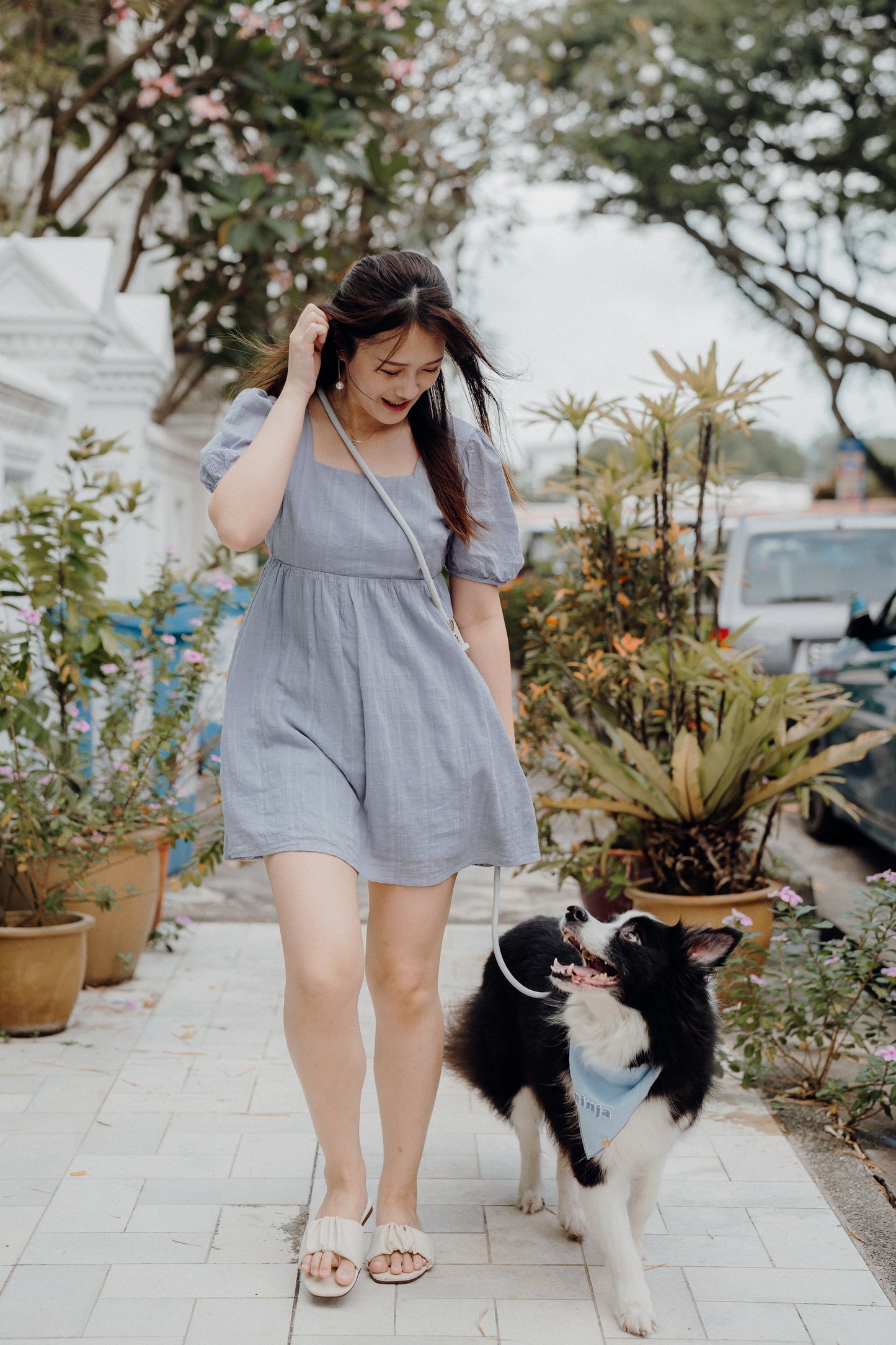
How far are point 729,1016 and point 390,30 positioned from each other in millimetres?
7026

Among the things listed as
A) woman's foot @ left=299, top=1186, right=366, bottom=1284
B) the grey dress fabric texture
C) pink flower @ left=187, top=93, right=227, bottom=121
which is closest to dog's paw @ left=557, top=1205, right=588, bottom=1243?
woman's foot @ left=299, top=1186, right=366, bottom=1284

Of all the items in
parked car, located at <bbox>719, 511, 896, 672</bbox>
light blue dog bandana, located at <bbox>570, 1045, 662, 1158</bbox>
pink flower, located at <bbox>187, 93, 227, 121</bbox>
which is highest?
pink flower, located at <bbox>187, 93, 227, 121</bbox>

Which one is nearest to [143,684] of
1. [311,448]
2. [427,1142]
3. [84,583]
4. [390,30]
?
[84,583]

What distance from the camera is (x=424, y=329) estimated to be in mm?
2514

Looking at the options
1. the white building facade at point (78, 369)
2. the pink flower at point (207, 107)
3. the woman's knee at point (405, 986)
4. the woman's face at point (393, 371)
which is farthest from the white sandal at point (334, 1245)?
the pink flower at point (207, 107)

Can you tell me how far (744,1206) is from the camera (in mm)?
3092

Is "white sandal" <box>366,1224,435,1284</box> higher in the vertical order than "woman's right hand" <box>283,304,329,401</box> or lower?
lower

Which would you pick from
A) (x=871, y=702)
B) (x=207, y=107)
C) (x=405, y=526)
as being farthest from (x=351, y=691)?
(x=207, y=107)

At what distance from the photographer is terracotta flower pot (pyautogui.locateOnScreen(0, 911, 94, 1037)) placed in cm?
400

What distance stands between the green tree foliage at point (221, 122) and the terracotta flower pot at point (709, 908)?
5.34m

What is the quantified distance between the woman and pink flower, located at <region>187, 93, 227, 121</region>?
6.41 m

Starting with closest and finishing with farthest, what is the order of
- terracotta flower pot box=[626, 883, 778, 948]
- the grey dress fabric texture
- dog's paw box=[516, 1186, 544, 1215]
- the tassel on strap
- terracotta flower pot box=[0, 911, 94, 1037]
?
the grey dress fabric texture, the tassel on strap, dog's paw box=[516, 1186, 544, 1215], terracotta flower pot box=[0, 911, 94, 1037], terracotta flower pot box=[626, 883, 778, 948]

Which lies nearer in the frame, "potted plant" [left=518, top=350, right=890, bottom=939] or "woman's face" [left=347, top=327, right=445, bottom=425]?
"woman's face" [left=347, top=327, right=445, bottom=425]

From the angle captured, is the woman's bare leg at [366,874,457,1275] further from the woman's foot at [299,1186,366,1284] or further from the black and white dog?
the black and white dog
